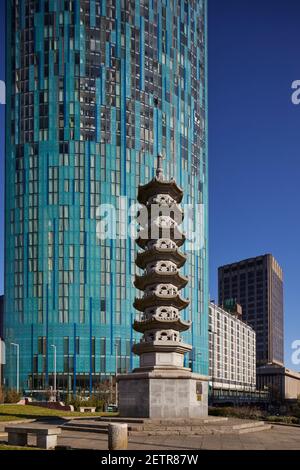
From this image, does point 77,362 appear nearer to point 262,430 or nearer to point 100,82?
point 100,82

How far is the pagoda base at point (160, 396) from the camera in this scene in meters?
44.6

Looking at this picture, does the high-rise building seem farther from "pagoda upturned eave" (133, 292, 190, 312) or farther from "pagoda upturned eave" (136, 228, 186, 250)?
"pagoda upturned eave" (133, 292, 190, 312)

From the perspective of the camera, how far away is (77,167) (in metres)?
131

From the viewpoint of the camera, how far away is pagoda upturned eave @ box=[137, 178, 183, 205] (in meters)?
52.5

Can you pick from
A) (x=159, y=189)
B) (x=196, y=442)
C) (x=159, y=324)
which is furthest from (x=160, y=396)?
(x=159, y=189)

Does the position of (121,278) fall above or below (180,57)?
below

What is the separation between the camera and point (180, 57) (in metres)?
149

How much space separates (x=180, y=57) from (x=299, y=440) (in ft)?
419

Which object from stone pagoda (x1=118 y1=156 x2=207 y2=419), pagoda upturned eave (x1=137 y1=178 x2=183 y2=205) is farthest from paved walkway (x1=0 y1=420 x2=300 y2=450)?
pagoda upturned eave (x1=137 y1=178 x2=183 y2=205)

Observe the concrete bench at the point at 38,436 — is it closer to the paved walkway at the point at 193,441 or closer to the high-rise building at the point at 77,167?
the paved walkway at the point at 193,441

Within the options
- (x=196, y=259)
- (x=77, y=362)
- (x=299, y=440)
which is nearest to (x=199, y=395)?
(x=299, y=440)

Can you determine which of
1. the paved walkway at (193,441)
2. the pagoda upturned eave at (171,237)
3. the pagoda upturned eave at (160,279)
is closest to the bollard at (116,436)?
the paved walkway at (193,441)
